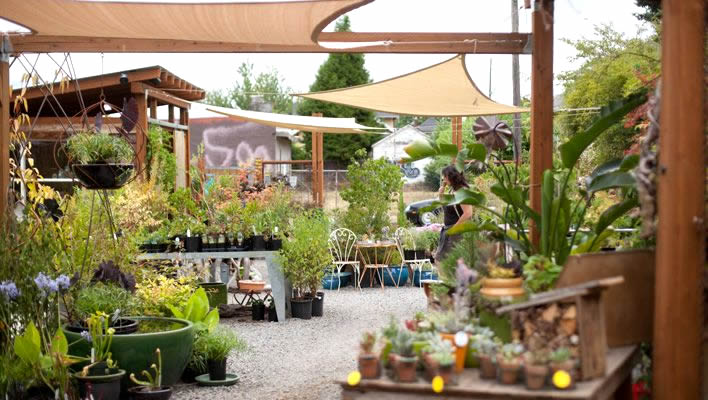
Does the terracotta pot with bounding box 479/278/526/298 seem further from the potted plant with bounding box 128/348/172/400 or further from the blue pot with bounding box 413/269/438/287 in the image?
the blue pot with bounding box 413/269/438/287

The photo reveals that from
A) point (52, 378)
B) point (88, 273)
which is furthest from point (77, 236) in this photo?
point (52, 378)

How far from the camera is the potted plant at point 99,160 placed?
5863mm

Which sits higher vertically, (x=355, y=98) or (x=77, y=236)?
(x=355, y=98)

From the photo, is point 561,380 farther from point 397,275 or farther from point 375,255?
point 397,275

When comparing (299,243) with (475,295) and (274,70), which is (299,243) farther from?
(274,70)

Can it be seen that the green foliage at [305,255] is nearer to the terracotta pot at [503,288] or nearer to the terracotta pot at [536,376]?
the terracotta pot at [503,288]

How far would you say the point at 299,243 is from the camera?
933 centimetres

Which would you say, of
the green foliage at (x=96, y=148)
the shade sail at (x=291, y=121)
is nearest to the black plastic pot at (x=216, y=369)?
the green foliage at (x=96, y=148)

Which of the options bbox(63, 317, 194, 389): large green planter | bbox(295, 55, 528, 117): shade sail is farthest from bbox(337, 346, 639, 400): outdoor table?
bbox(295, 55, 528, 117): shade sail

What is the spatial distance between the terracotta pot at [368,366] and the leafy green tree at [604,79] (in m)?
10.8

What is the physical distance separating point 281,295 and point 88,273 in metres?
3.51

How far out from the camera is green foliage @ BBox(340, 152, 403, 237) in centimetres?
1293

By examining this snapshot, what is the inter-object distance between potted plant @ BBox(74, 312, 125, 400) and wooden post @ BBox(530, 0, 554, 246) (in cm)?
255

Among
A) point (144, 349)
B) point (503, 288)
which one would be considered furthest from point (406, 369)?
point (144, 349)
